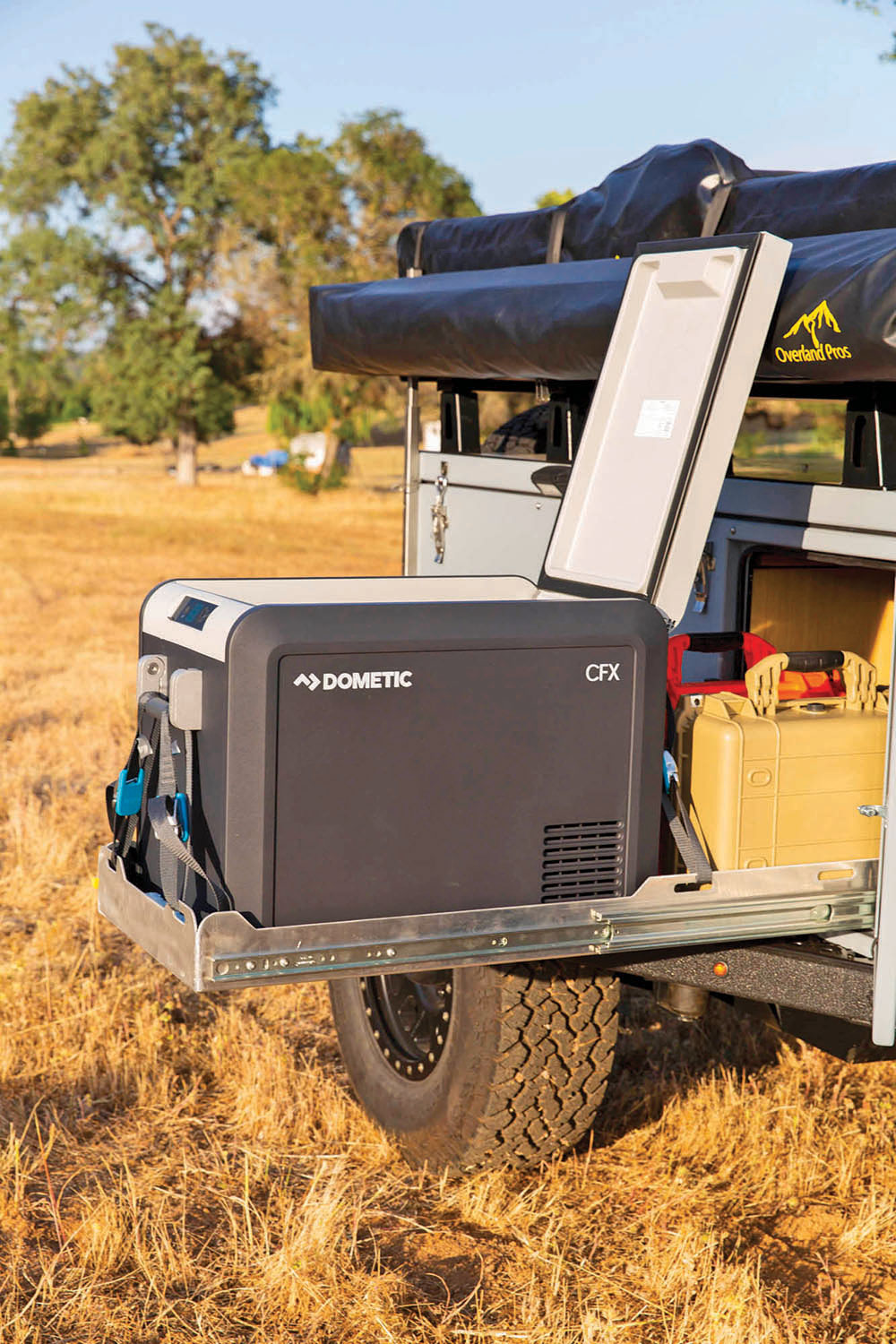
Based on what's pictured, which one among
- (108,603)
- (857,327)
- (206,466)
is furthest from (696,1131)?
(206,466)

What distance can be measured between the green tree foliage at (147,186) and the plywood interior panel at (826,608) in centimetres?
3920

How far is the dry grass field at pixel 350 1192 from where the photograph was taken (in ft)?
10.3

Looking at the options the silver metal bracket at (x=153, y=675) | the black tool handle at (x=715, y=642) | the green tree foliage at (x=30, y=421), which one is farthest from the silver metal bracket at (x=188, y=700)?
the green tree foliage at (x=30, y=421)

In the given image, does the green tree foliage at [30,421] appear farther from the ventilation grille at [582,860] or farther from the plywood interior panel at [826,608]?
the ventilation grille at [582,860]

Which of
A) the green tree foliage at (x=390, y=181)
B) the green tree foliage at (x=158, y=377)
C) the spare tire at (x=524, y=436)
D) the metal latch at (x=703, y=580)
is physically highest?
the green tree foliage at (x=390, y=181)

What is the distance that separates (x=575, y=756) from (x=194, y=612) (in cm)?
78

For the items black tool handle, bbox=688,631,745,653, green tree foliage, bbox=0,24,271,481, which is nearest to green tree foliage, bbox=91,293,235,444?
green tree foliage, bbox=0,24,271,481

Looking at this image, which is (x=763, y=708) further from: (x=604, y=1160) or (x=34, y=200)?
(x=34, y=200)

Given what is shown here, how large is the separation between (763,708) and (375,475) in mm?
45435

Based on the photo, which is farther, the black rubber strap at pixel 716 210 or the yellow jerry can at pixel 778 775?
the black rubber strap at pixel 716 210

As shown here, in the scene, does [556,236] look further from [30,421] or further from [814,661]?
[30,421]

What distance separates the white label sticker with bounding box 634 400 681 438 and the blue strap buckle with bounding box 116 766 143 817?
1275mm

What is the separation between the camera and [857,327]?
9.84 feet

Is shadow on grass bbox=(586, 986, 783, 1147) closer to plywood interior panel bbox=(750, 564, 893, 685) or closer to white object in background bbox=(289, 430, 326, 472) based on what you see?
plywood interior panel bbox=(750, 564, 893, 685)
